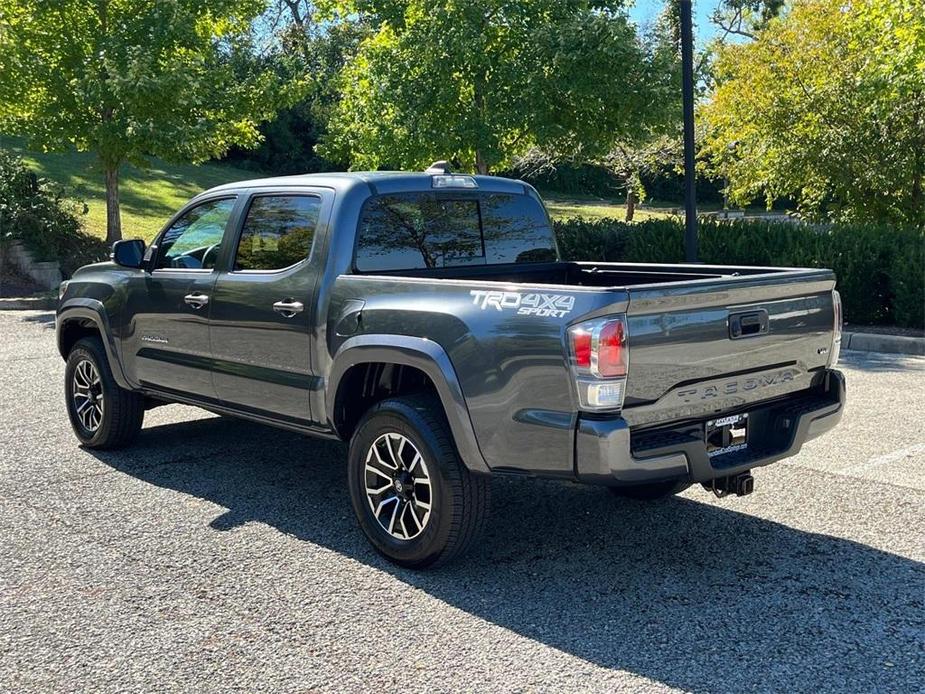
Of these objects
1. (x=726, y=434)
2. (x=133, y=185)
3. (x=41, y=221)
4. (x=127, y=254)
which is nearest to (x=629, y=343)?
(x=726, y=434)

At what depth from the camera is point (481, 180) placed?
5789 millimetres

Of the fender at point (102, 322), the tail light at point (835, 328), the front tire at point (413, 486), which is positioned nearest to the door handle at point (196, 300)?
the fender at point (102, 322)

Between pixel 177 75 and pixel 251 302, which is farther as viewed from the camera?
pixel 177 75

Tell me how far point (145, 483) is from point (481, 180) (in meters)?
2.80

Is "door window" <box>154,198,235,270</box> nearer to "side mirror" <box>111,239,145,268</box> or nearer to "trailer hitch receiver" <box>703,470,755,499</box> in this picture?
"side mirror" <box>111,239,145,268</box>

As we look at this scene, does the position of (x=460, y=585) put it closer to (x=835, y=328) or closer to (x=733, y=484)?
(x=733, y=484)

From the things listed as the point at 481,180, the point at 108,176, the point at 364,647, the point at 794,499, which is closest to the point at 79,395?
the point at 481,180

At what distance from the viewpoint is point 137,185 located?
28172mm

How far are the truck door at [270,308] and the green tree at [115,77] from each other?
12.1m

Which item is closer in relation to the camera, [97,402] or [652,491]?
[652,491]

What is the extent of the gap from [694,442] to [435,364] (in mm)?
1179

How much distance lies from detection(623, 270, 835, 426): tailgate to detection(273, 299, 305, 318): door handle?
1942mm

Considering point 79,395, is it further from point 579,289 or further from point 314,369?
point 579,289

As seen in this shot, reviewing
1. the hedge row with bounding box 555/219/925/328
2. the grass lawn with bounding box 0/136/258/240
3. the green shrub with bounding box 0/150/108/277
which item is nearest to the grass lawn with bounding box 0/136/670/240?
the grass lawn with bounding box 0/136/258/240
